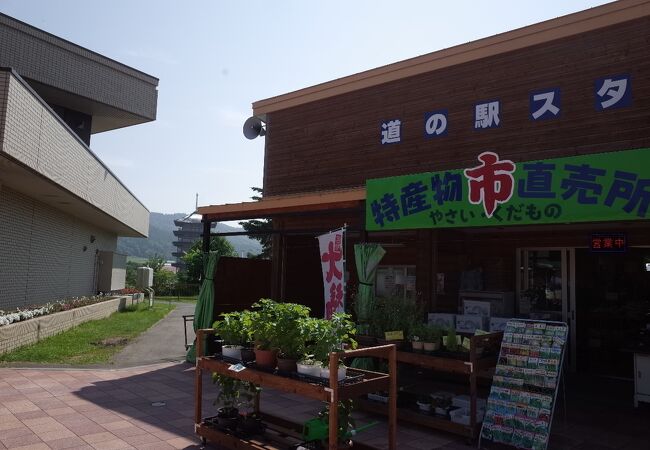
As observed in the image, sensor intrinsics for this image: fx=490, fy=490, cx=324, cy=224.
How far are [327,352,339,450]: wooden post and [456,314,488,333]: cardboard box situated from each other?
468cm

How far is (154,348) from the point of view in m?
13.0

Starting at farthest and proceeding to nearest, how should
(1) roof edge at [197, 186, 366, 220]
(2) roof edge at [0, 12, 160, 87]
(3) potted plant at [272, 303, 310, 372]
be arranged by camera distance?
1. (2) roof edge at [0, 12, 160, 87]
2. (1) roof edge at [197, 186, 366, 220]
3. (3) potted plant at [272, 303, 310, 372]

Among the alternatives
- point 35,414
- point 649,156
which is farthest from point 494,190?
point 35,414

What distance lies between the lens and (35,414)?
6.61 meters

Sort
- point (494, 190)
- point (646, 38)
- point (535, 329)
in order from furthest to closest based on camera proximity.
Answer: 1. point (646, 38)
2. point (494, 190)
3. point (535, 329)

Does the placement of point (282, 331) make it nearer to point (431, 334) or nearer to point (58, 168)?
point (431, 334)

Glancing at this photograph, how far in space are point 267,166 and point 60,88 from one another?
10316mm

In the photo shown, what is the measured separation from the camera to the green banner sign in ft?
19.4

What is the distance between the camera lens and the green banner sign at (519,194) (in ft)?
19.4

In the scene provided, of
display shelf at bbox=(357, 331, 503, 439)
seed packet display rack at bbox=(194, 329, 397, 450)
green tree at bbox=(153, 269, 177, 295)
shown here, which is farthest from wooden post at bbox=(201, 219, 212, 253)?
green tree at bbox=(153, 269, 177, 295)

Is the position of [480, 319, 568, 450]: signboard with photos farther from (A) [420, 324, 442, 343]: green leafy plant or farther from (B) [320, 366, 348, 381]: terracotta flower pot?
(B) [320, 366, 348, 381]: terracotta flower pot

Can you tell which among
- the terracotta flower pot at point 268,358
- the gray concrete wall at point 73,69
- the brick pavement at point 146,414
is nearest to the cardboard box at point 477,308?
the brick pavement at point 146,414

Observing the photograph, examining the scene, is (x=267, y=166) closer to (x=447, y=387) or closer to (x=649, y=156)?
(x=447, y=387)

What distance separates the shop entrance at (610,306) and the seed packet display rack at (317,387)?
269 inches
